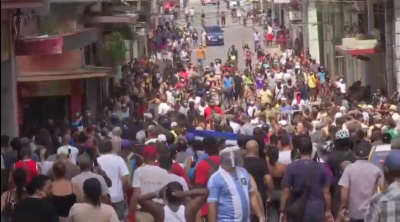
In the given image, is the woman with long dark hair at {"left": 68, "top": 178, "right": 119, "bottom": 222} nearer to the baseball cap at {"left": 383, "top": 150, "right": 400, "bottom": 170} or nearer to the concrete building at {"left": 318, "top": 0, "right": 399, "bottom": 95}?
the baseball cap at {"left": 383, "top": 150, "right": 400, "bottom": 170}

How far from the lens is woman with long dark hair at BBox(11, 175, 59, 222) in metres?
7.88

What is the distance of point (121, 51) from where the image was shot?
32.9 metres

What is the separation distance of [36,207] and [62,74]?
15.4 m

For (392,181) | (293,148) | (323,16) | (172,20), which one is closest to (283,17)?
(172,20)

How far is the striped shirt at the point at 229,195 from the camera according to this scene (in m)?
9.23

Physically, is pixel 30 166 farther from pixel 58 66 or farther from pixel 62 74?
pixel 58 66

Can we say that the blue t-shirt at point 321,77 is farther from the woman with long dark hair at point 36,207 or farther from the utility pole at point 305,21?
the woman with long dark hair at point 36,207

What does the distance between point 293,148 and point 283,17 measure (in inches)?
2177

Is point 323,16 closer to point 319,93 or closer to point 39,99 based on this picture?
point 319,93

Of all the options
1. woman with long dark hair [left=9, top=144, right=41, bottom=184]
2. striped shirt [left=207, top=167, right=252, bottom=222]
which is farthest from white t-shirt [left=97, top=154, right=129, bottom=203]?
striped shirt [left=207, top=167, right=252, bottom=222]

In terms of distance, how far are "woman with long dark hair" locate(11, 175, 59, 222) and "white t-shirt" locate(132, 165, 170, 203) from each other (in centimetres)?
187

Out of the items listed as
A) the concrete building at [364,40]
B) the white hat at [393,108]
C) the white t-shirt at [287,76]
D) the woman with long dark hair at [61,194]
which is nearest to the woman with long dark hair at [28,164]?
the woman with long dark hair at [61,194]

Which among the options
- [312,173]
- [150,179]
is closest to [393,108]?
[312,173]

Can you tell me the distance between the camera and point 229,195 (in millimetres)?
9258
